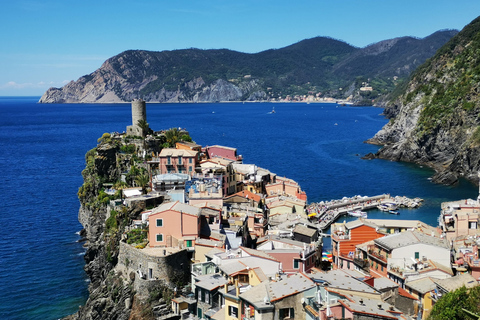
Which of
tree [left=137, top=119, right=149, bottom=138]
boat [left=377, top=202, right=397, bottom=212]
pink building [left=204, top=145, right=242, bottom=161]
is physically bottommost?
boat [left=377, top=202, right=397, bottom=212]

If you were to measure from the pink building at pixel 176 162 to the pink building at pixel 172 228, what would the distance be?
1429 cm

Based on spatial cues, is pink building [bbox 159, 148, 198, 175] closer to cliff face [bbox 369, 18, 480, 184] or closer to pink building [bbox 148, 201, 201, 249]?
pink building [bbox 148, 201, 201, 249]

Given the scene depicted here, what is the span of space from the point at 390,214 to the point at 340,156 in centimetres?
4246

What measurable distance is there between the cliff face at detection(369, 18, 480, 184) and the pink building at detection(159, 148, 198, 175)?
39174mm

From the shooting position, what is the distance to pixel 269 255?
83.6 ft

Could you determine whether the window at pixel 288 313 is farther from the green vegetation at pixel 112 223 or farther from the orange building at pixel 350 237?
the green vegetation at pixel 112 223

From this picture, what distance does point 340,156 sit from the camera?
315ft

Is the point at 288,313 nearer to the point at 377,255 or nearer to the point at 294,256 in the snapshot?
the point at 294,256

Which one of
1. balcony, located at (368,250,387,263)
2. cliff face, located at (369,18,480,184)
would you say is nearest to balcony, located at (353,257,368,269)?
balcony, located at (368,250,387,263)

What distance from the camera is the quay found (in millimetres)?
51125

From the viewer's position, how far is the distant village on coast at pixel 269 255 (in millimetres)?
19000

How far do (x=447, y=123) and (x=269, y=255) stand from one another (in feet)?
219

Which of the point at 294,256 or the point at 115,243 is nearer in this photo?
the point at 294,256

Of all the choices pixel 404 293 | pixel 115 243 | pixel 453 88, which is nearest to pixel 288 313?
pixel 404 293
